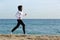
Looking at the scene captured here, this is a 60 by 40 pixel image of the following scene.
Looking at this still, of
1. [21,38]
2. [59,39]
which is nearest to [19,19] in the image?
[21,38]

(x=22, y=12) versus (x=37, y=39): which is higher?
(x=22, y=12)

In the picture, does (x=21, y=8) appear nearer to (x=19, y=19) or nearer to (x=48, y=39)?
(x=19, y=19)

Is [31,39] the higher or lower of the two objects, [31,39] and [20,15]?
the lower

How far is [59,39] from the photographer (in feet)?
37.8

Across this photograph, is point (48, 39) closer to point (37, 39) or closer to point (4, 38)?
point (37, 39)

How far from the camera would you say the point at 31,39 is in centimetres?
1159

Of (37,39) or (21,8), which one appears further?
(21,8)

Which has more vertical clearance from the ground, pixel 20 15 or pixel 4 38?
pixel 20 15

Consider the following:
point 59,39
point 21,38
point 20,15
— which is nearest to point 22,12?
point 20,15

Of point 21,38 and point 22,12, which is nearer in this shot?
point 21,38

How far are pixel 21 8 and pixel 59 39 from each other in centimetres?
287

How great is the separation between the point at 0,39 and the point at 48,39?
2253mm

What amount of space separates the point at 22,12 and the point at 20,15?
21 cm

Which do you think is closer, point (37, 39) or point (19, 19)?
point (37, 39)
